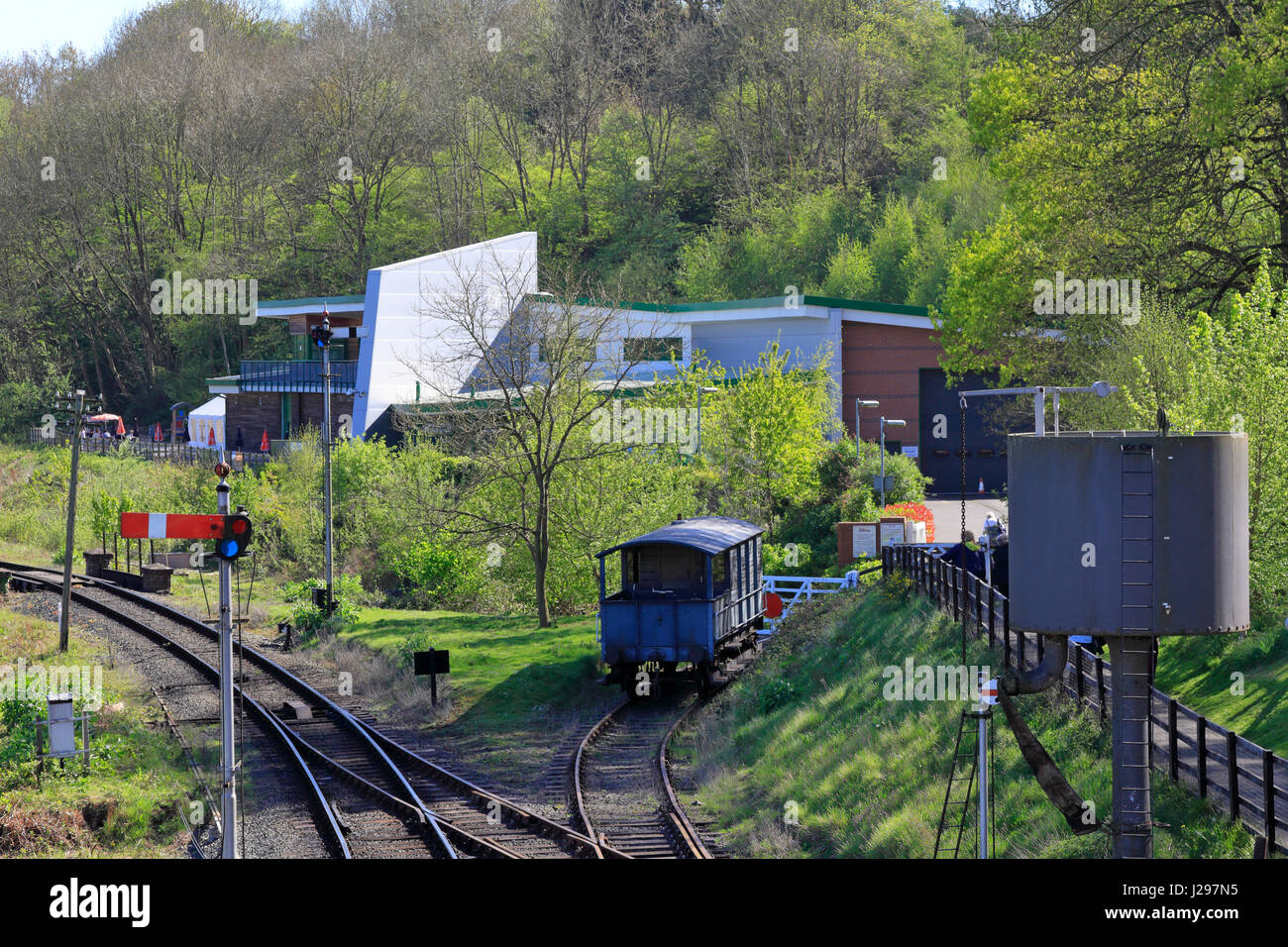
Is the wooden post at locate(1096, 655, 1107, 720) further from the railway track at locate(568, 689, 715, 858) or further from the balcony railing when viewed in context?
the balcony railing

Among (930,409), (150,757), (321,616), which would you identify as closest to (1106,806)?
(150,757)

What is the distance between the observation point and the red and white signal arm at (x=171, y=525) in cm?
1025

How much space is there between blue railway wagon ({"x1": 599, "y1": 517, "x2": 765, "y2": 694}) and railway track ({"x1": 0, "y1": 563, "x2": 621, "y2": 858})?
5.00 meters

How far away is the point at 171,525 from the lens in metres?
10.6

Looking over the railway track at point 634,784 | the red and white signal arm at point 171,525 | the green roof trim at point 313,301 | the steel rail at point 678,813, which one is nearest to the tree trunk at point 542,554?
the railway track at point 634,784

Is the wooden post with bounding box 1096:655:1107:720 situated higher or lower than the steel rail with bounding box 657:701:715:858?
higher

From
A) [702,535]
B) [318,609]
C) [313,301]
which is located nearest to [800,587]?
[702,535]

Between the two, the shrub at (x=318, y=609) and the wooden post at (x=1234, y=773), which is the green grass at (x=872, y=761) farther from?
the shrub at (x=318, y=609)

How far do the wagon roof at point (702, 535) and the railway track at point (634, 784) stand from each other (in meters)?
3.06

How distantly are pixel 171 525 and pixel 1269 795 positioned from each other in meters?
9.05

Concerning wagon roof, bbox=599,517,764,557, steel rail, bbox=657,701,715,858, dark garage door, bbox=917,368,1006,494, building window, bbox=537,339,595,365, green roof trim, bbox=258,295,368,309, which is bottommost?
steel rail, bbox=657,701,715,858

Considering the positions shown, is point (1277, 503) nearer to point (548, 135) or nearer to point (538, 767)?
point (538, 767)

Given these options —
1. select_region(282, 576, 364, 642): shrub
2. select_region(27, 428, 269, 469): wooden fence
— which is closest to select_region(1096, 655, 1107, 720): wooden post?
select_region(282, 576, 364, 642): shrub

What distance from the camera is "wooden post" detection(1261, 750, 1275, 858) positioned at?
9.52 metres
